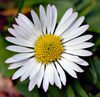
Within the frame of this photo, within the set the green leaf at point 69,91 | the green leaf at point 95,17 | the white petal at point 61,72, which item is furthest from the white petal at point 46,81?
the green leaf at point 95,17

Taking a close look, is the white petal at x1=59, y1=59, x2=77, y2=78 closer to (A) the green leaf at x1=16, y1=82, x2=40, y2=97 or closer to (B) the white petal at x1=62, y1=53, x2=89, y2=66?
(B) the white petal at x1=62, y1=53, x2=89, y2=66

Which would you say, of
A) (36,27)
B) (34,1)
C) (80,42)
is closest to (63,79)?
(80,42)

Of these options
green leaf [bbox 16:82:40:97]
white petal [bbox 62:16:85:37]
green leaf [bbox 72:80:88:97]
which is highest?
white petal [bbox 62:16:85:37]

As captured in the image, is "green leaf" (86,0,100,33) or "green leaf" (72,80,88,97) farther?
"green leaf" (86,0,100,33)

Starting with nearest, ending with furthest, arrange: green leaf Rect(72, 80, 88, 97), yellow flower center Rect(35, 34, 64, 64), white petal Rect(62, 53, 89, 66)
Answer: white petal Rect(62, 53, 89, 66)
yellow flower center Rect(35, 34, 64, 64)
green leaf Rect(72, 80, 88, 97)

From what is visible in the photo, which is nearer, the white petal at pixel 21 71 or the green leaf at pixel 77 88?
the white petal at pixel 21 71

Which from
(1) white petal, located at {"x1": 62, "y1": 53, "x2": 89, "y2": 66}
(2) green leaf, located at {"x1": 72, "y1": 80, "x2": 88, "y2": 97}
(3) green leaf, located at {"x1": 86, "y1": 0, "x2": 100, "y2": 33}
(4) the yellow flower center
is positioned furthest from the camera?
(3) green leaf, located at {"x1": 86, "y1": 0, "x2": 100, "y2": 33}

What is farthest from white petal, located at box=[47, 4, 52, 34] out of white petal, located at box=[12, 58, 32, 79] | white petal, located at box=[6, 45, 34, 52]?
white petal, located at box=[12, 58, 32, 79]

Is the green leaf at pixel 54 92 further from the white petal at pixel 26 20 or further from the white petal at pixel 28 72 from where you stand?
the white petal at pixel 26 20

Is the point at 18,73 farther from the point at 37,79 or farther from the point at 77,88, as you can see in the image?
the point at 77,88
